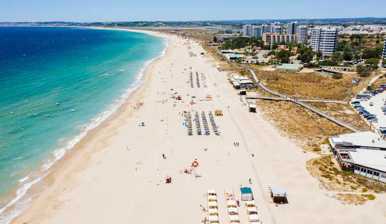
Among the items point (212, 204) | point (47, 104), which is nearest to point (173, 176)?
point (212, 204)

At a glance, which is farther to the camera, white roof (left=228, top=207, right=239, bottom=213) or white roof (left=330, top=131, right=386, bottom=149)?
white roof (left=330, top=131, right=386, bottom=149)

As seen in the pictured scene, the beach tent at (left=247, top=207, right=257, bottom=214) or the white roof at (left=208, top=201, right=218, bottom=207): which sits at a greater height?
the white roof at (left=208, top=201, right=218, bottom=207)

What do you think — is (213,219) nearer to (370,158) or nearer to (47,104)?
(370,158)

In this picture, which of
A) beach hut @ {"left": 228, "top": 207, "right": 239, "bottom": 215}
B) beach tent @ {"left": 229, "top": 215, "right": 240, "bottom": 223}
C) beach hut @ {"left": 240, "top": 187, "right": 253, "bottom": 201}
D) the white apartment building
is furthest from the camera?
the white apartment building

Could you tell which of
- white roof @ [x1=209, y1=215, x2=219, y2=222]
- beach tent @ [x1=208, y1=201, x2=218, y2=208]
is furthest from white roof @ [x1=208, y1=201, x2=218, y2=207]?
white roof @ [x1=209, y1=215, x2=219, y2=222]

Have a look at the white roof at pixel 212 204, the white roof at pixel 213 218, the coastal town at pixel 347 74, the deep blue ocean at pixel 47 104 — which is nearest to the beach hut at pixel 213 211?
the white roof at pixel 213 218

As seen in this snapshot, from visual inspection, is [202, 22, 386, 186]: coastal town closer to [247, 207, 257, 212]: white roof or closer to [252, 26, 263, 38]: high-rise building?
[247, 207, 257, 212]: white roof

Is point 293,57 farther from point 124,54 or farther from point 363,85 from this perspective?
point 124,54

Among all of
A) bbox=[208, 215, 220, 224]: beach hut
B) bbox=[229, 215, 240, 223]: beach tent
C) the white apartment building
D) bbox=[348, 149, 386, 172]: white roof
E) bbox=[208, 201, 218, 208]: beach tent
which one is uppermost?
bbox=[348, 149, 386, 172]: white roof

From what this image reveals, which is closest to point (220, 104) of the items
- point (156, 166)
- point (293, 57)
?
point (156, 166)
